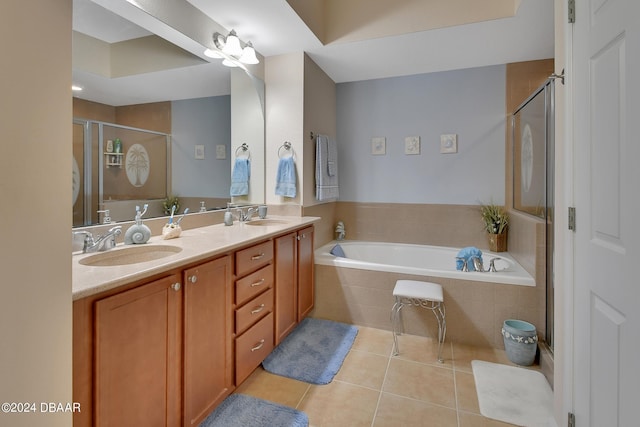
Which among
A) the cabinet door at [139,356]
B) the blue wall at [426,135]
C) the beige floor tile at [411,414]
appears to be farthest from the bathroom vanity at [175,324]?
the blue wall at [426,135]

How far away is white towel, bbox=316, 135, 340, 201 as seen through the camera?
3059mm

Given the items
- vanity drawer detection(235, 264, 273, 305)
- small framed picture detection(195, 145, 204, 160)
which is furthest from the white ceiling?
vanity drawer detection(235, 264, 273, 305)

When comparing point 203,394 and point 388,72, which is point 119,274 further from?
point 388,72

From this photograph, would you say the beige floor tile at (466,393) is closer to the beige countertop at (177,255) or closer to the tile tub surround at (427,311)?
the tile tub surround at (427,311)

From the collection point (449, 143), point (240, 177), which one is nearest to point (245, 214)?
point (240, 177)

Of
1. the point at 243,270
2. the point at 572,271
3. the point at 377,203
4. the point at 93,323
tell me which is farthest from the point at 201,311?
the point at 377,203

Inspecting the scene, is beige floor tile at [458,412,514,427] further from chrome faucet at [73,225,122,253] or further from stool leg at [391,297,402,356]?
chrome faucet at [73,225,122,253]

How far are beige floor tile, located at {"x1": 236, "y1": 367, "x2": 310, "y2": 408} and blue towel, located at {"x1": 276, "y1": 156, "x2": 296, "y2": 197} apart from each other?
4.97 ft

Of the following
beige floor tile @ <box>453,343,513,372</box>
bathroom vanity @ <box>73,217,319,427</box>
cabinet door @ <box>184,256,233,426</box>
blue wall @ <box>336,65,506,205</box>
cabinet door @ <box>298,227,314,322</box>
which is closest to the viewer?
bathroom vanity @ <box>73,217,319,427</box>

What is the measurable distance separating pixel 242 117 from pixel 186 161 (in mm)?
765

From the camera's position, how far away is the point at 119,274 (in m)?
1.09

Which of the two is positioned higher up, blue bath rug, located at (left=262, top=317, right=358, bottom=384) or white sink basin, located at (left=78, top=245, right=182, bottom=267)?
white sink basin, located at (left=78, top=245, right=182, bottom=267)

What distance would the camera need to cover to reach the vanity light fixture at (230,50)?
2332mm

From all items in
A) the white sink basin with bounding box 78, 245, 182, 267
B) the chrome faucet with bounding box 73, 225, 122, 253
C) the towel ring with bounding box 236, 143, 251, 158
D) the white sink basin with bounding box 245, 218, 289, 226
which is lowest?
the white sink basin with bounding box 78, 245, 182, 267
